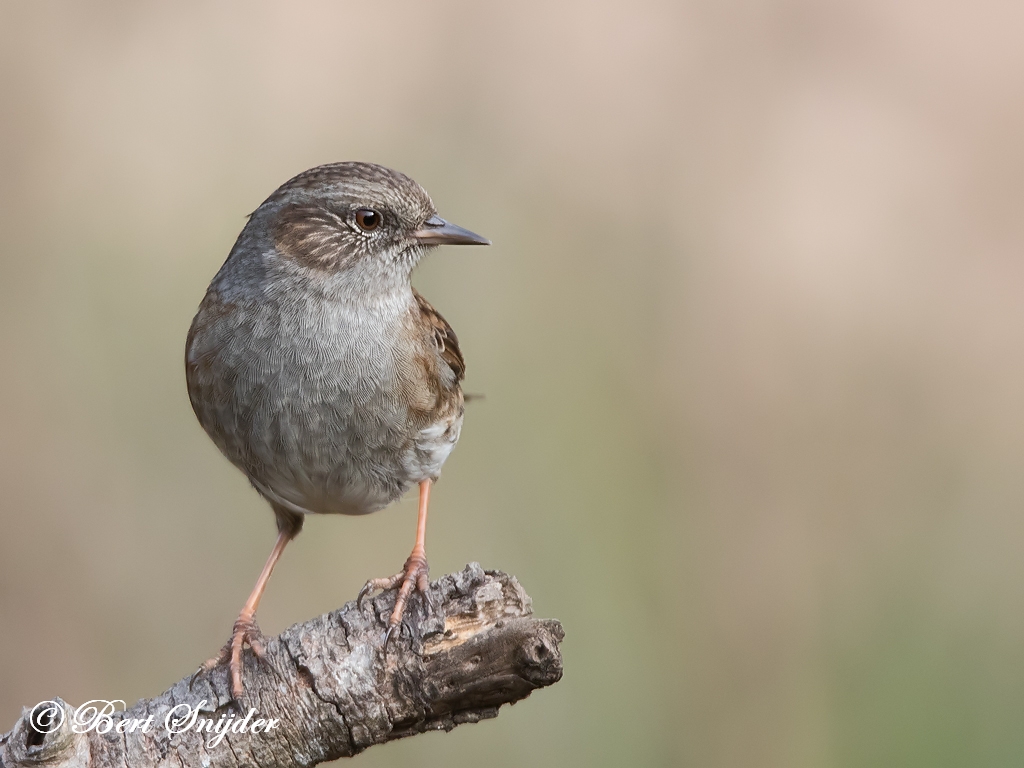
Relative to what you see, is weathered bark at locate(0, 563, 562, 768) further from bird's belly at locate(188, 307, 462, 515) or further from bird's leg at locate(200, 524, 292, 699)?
bird's belly at locate(188, 307, 462, 515)

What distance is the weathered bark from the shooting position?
9.46ft

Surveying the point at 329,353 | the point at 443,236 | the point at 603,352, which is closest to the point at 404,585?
the point at 329,353

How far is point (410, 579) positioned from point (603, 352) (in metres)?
1.93

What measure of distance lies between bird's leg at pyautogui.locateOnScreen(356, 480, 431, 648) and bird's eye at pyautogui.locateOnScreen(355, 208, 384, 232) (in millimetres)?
984

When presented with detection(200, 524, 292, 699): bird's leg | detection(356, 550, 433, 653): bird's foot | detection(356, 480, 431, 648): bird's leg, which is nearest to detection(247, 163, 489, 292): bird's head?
detection(356, 480, 431, 648): bird's leg

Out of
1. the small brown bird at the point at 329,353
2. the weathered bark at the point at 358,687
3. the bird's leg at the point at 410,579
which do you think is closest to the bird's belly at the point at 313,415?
the small brown bird at the point at 329,353

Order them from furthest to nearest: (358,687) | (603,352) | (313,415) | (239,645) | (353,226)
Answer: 1. (603,352)
2. (353,226)
3. (313,415)
4. (239,645)
5. (358,687)

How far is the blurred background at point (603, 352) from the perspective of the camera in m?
4.61

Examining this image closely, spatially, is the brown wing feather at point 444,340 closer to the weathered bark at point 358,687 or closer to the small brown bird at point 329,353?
the small brown bird at point 329,353

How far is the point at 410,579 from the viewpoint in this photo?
354 centimetres

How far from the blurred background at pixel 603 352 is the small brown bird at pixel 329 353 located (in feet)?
3.10

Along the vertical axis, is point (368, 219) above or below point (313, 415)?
above

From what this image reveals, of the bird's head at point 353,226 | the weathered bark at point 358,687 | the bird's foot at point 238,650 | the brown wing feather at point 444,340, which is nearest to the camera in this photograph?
the weathered bark at point 358,687

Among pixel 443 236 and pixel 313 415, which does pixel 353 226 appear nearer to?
pixel 443 236
